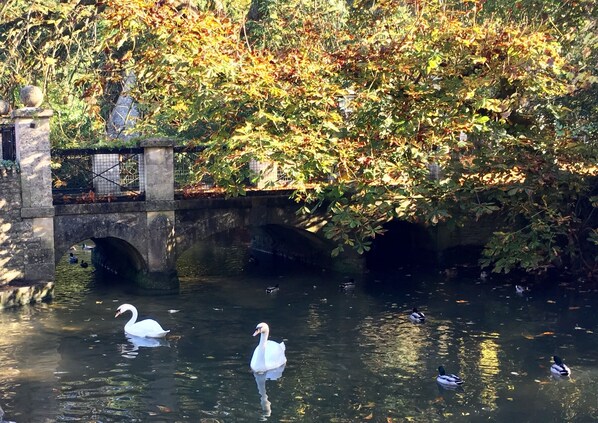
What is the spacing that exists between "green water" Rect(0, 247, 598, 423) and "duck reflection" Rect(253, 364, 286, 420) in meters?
0.05

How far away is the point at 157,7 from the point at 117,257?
10344 mm

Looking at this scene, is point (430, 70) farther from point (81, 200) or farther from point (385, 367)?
point (81, 200)

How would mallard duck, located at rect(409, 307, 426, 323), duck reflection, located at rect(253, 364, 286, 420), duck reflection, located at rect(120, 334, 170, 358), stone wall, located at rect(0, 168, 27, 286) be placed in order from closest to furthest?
duck reflection, located at rect(253, 364, 286, 420)
duck reflection, located at rect(120, 334, 170, 358)
mallard duck, located at rect(409, 307, 426, 323)
stone wall, located at rect(0, 168, 27, 286)

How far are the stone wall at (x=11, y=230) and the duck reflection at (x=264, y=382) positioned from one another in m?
8.99

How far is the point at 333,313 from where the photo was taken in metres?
21.8

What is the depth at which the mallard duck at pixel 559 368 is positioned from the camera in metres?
16.0

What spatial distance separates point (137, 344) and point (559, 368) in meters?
8.54

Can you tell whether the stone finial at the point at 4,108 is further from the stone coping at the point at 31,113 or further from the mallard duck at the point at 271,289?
the mallard duck at the point at 271,289

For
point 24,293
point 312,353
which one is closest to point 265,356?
point 312,353

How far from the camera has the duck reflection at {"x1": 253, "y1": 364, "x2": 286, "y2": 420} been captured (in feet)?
47.4

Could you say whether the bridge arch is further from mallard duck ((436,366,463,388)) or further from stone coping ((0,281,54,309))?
mallard duck ((436,366,463,388))

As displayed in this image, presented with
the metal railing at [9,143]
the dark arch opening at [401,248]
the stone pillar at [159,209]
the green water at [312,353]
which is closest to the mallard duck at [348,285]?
the green water at [312,353]

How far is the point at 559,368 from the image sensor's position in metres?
16.1

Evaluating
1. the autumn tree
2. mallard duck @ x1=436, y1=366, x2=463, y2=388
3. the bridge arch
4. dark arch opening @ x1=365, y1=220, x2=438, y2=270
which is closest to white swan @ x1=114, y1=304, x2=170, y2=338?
the autumn tree
